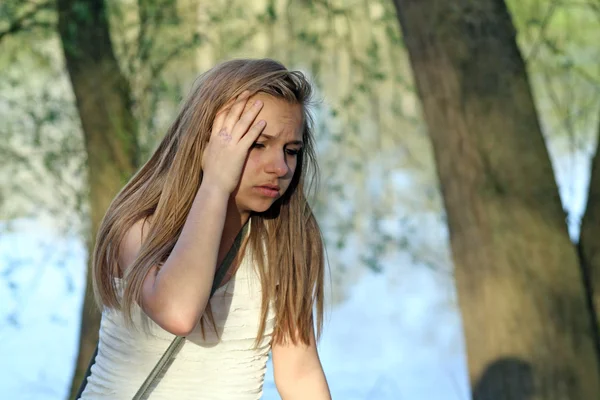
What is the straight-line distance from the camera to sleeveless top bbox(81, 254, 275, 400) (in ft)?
6.97

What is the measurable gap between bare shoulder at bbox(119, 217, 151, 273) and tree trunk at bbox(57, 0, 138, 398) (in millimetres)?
4078

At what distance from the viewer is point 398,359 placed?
30.7 ft

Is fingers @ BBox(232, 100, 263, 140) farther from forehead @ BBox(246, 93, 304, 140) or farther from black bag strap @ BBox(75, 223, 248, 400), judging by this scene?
black bag strap @ BBox(75, 223, 248, 400)

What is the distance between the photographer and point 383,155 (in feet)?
24.0

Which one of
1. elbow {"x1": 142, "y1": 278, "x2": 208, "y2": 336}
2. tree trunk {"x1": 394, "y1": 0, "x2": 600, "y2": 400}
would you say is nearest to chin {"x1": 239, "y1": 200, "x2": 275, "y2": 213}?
elbow {"x1": 142, "y1": 278, "x2": 208, "y2": 336}

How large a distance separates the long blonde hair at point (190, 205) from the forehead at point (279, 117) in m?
0.02

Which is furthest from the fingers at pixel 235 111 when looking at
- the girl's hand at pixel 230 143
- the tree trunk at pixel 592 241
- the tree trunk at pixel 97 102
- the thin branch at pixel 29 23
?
the thin branch at pixel 29 23

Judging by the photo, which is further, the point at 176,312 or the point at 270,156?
the point at 270,156

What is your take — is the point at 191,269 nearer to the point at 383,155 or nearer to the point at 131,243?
the point at 131,243

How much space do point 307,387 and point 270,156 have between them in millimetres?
607

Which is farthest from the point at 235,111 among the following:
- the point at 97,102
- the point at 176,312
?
the point at 97,102

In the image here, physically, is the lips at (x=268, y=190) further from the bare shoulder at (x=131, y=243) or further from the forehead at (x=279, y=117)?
the bare shoulder at (x=131, y=243)

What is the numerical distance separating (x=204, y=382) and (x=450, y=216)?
2.05 metres

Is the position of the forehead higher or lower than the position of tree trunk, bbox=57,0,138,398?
higher
